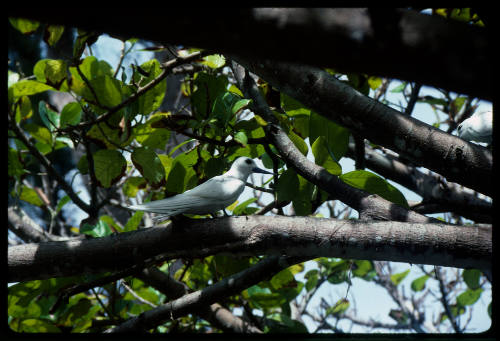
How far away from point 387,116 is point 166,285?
1082 millimetres

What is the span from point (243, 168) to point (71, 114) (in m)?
0.69

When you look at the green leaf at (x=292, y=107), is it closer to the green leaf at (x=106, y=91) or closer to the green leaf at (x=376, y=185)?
the green leaf at (x=376, y=185)

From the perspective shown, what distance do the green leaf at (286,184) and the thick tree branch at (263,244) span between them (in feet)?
0.77

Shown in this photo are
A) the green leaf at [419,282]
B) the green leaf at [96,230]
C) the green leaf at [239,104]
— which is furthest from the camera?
the green leaf at [419,282]

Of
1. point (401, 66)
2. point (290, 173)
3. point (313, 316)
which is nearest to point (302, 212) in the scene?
point (290, 173)

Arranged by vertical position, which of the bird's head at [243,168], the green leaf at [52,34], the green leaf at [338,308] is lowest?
the green leaf at [338,308]

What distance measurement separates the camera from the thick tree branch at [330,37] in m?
0.46

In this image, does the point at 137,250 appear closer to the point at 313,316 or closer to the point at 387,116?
the point at 387,116

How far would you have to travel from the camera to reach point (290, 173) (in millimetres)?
1144

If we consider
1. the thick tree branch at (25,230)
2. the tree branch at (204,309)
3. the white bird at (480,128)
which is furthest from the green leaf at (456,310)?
the thick tree branch at (25,230)

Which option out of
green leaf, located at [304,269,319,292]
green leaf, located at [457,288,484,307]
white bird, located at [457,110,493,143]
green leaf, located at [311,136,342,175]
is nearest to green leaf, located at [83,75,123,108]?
green leaf, located at [311,136,342,175]

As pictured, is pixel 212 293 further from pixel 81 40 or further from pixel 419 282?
pixel 419 282

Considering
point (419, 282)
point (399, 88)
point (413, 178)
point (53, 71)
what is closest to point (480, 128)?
point (413, 178)

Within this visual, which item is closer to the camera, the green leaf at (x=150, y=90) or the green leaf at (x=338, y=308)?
the green leaf at (x=150, y=90)
